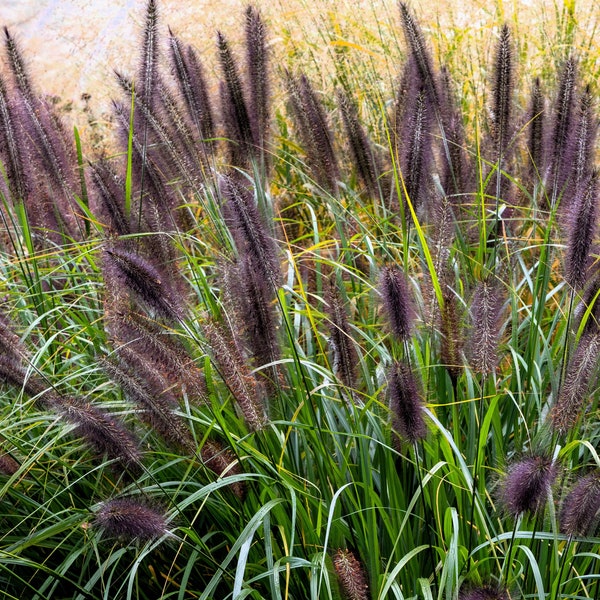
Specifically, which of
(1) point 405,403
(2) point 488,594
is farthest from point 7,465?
(2) point 488,594

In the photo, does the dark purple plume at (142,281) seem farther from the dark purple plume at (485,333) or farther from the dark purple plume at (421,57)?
the dark purple plume at (421,57)

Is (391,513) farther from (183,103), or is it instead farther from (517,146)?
(517,146)

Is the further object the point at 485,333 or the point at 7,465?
the point at 7,465

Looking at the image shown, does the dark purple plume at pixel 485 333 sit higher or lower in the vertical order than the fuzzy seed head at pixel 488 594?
higher

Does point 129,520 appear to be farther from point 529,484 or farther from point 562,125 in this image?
point 562,125

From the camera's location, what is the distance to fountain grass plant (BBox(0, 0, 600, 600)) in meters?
1.70

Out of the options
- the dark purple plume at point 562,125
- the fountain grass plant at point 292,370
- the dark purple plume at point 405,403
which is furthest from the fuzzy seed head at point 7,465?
the dark purple plume at point 562,125

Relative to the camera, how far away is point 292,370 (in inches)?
87.7

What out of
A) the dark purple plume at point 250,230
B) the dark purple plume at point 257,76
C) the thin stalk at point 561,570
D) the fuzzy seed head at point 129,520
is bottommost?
the thin stalk at point 561,570

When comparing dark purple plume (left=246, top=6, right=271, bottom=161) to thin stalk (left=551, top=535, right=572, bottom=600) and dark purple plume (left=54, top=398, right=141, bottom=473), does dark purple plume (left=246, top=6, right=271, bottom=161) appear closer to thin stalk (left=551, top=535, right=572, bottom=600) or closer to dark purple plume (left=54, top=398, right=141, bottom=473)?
dark purple plume (left=54, top=398, right=141, bottom=473)

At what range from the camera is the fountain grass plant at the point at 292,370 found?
1.70 metres

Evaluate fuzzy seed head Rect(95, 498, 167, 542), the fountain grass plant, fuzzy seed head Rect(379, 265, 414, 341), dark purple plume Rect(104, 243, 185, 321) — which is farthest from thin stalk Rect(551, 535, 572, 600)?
dark purple plume Rect(104, 243, 185, 321)

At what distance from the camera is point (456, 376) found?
188 centimetres

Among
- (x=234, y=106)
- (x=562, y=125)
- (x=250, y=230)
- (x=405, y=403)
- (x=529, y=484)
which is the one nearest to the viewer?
(x=529, y=484)
